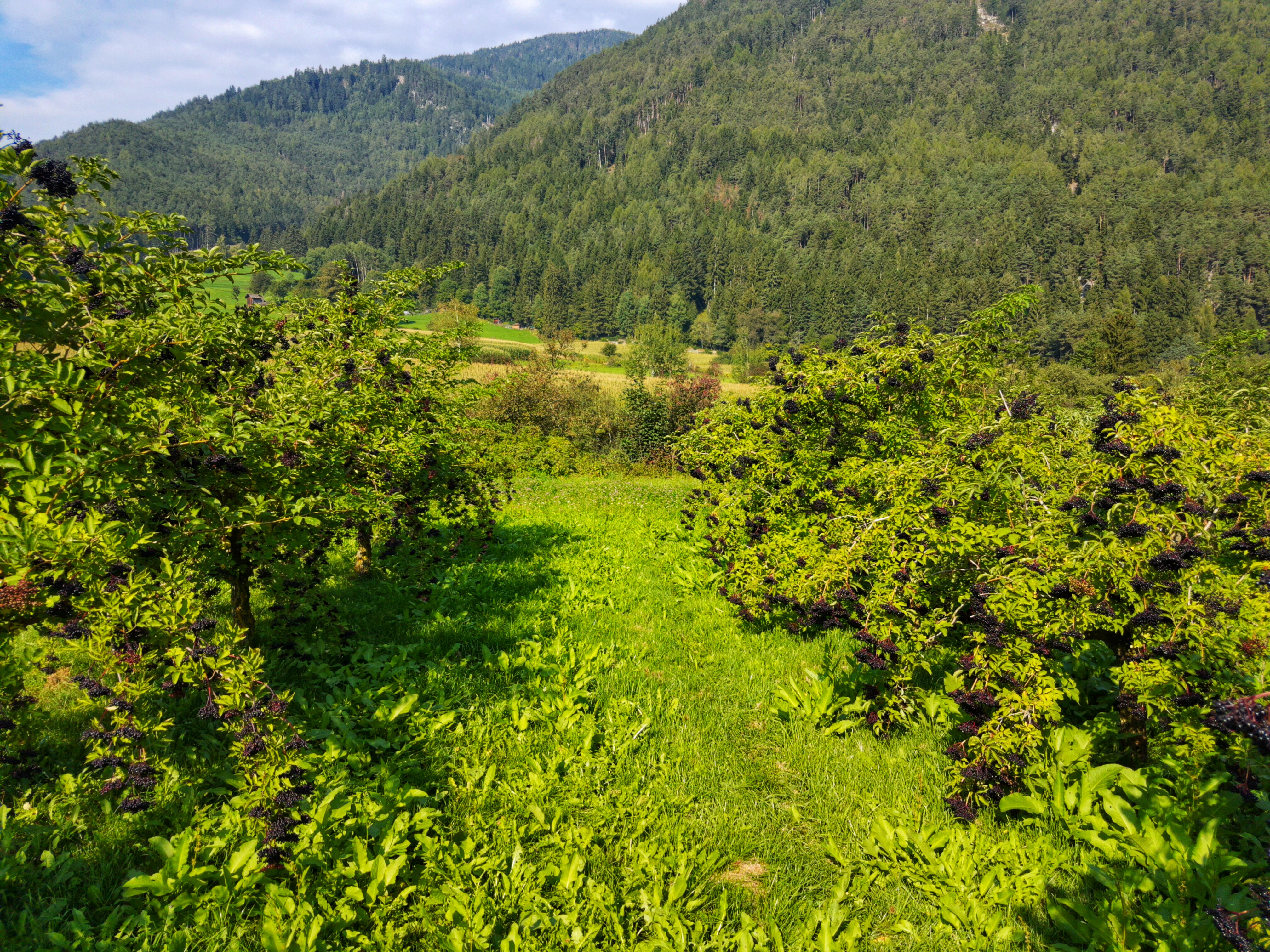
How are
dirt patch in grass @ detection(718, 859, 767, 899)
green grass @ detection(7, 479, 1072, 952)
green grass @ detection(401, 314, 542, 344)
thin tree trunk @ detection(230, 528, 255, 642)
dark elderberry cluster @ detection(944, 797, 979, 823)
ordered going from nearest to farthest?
green grass @ detection(7, 479, 1072, 952)
dirt patch in grass @ detection(718, 859, 767, 899)
dark elderberry cluster @ detection(944, 797, 979, 823)
thin tree trunk @ detection(230, 528, 255, 642)
green grass @ detection(401, 314, 542, 344)

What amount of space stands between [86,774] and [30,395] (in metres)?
2.90

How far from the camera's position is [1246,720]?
2250 millimetres

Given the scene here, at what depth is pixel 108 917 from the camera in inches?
123

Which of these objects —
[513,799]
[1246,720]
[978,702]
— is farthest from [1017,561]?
[513,799]

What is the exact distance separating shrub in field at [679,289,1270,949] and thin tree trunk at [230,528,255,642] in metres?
4.51

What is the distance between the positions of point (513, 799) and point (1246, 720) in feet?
13.5

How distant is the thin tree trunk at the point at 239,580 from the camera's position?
15.8 feet

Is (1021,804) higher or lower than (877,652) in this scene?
lower

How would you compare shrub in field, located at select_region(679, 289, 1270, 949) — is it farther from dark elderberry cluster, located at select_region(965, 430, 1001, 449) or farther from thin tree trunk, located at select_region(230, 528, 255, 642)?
thin tree trunk, located at select_region(230, 528, 255, 642)

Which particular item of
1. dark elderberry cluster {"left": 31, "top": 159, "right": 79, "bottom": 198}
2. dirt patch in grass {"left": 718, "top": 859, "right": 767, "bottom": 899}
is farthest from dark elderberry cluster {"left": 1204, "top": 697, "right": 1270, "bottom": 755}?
dark elderberry cluster {"left": 31, "top": 159, "right": 79, "bottom": 198}

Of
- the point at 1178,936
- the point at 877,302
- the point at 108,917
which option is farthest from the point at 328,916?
the point at 877,302

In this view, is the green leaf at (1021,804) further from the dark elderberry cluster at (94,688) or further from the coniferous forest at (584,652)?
the dark elderberry cluster at (94,688)

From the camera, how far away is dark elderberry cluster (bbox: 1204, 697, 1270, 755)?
2.19 metres

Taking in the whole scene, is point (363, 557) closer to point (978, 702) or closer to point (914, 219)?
point (978, 702)
